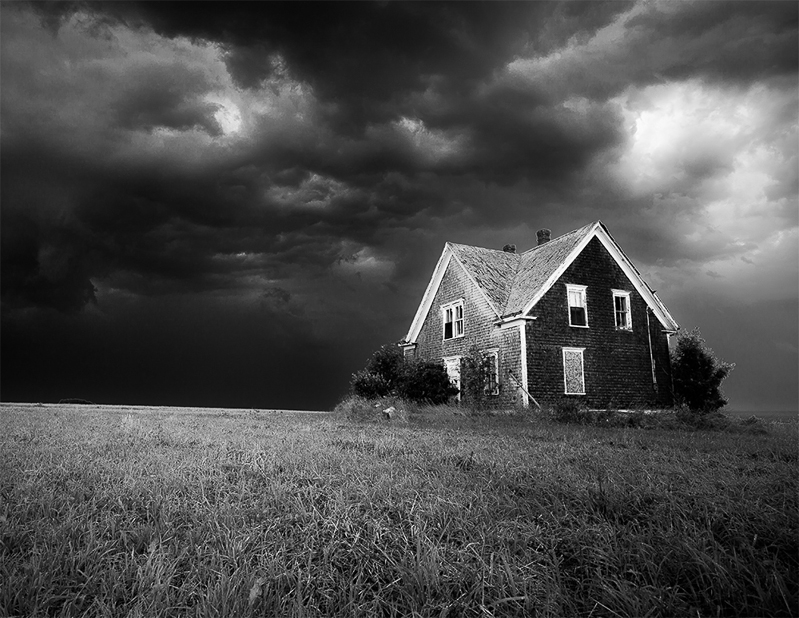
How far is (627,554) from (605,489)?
142 cm

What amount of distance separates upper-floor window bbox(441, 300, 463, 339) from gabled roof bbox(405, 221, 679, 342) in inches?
69.5

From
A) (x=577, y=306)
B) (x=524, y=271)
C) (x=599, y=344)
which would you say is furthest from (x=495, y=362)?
(x=524, y=271)

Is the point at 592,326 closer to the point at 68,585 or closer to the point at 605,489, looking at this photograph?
the point at 605,489

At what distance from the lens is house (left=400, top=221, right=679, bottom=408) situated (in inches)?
922

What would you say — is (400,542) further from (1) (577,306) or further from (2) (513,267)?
(2) (513,267)

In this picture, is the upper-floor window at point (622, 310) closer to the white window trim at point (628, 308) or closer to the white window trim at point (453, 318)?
the white window trim at point (628, 308)

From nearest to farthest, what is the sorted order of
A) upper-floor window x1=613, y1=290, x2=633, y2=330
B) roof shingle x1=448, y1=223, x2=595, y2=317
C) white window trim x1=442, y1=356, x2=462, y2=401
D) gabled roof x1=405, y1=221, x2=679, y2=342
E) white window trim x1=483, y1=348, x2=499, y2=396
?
1. white window trim x1=483, y1=348, x2=499, y2=396
2. gabled roof x1=405, y1=221, x2=679, y2=342
3. roof shingle x1=448, y1=223, x2=595, y2=317
4. white window trim x1=442, y1=356, x2=462, y2=401
5. upper-floor window x1=613, y1=290, x2=633, y2=330

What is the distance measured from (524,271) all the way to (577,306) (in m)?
3.89

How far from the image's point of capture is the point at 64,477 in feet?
19.8

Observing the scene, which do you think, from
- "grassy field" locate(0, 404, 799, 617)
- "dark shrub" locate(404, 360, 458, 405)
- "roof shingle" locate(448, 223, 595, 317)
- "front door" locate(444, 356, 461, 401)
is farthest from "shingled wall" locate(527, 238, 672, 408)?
"grassy field" locate(0, 404, 799, 617)

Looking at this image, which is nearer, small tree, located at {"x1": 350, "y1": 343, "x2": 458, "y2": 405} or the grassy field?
the grassy field

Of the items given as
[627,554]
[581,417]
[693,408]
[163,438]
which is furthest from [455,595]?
[693,408]

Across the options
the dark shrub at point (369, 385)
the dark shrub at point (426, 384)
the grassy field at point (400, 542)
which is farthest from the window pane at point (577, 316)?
the grassy field at point (400, 542)

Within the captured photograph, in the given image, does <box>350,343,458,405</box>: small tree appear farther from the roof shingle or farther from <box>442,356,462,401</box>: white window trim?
the roof shingle
